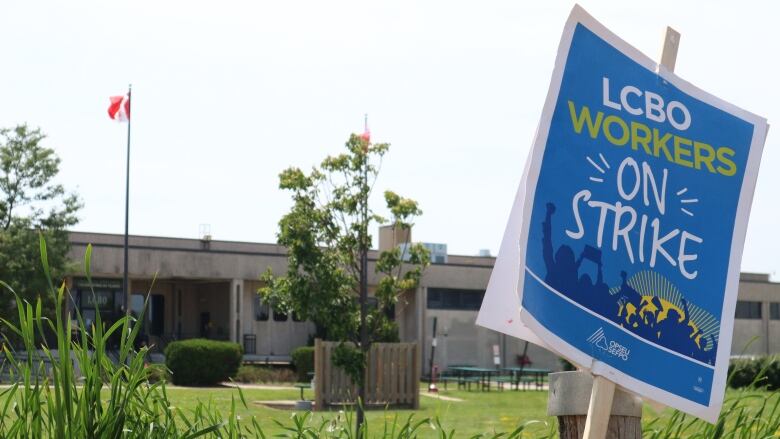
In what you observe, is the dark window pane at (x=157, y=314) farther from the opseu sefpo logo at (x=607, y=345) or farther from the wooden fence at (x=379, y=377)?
the opseu sefpo logo at (x=607, y=345)

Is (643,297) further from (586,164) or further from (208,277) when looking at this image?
(208,277)

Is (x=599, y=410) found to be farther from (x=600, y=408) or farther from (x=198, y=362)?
(x=198, y=362)

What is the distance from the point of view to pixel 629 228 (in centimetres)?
367

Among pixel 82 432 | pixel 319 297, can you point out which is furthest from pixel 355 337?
pixel 82 432

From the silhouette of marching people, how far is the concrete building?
1450 inches

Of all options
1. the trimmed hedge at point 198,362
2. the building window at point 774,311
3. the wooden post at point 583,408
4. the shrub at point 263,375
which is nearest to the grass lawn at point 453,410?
the trimmed hedge at point 198,362

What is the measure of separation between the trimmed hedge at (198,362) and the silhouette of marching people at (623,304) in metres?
27.7

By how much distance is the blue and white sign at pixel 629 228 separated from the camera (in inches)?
137

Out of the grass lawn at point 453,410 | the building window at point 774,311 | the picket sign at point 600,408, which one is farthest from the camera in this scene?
the building window at point 774,311

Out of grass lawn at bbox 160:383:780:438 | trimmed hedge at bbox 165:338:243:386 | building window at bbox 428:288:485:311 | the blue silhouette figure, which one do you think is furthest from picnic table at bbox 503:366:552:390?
the blue silhouette figure

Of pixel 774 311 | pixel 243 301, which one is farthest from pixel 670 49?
pixel 774 311

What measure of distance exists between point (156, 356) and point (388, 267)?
71.9ft

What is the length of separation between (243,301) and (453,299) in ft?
29.2

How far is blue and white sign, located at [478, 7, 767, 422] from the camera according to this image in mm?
3482
